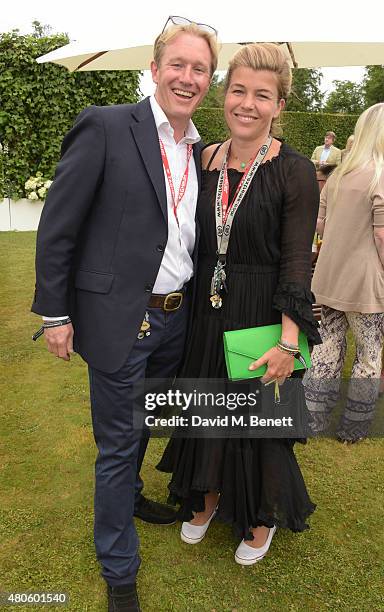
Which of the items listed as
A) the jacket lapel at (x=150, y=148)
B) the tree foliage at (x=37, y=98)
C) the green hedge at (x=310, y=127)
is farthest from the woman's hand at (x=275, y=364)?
the green hedge at (x=310, y=127)

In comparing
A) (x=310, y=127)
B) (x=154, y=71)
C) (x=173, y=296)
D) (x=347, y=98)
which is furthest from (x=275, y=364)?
(x=347, y=98)

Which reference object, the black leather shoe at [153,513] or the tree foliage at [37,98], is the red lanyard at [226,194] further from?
the tree foliage at [37,98]

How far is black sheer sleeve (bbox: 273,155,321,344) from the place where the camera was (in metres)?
2.11

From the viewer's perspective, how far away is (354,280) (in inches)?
135

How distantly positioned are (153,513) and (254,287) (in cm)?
133

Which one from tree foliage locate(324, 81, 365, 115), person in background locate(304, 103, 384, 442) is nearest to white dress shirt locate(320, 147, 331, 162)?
person in background locate(304, 103, 384, 442)

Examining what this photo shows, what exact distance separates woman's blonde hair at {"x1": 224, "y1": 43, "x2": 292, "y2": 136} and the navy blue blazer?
1.33 feet

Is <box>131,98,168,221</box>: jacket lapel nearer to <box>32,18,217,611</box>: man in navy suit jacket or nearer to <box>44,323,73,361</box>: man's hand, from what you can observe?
<box>32,18,217,611</box>: man in navy suit jacket

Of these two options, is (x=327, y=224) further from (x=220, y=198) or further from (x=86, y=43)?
(x=86, y=43)

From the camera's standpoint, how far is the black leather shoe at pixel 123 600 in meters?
2.15

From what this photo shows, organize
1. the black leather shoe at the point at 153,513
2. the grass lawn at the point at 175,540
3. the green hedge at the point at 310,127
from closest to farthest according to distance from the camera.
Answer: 1. the grass lawn at the point at 175,540
2. the black leather shoe at the point at 153,513
3. the green hedge at the point at 310,127

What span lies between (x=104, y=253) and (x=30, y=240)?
823 centimetres

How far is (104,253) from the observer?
6.52ft

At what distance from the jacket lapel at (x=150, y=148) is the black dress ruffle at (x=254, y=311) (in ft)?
1.01
